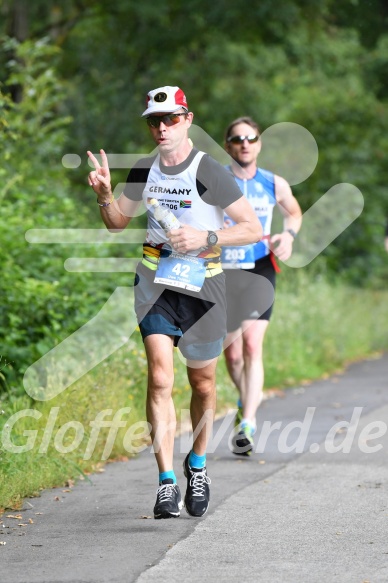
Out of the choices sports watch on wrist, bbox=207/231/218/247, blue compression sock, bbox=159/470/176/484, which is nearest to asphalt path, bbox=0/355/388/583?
blue compression sock, bbox=159/470/176/484

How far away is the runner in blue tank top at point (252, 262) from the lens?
356 inches

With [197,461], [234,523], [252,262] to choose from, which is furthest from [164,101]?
[252,262]

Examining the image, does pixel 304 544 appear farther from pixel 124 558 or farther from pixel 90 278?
pixel 90 278

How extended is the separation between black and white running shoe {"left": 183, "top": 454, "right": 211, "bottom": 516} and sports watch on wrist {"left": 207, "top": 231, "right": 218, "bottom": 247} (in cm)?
125

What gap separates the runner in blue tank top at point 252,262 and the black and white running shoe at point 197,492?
2.18 metres

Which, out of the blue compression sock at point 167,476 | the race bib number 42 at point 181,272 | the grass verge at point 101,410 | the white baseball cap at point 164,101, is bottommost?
the grass verge at point 101,410

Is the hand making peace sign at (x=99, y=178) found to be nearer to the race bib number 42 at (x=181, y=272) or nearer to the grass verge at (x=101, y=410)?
the race bib number 42 at (x=181, y=272)

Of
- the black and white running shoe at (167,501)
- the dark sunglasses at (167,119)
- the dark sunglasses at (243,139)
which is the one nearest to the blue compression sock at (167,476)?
the black and white running shoe at (167,501)

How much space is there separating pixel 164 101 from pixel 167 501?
6.83 ft

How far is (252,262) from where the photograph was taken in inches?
360

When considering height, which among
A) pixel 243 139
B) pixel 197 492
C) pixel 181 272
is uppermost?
pixel 181 272

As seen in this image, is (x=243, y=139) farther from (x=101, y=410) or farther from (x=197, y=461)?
(x=197, y=461)

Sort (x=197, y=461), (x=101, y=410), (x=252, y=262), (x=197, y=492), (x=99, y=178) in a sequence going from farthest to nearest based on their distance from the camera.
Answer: (x=252, y=262)
(x=101, y=410)
(x=197, y=461)
(x=197, y=492)
(x=99, y=178)

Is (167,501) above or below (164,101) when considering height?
below
